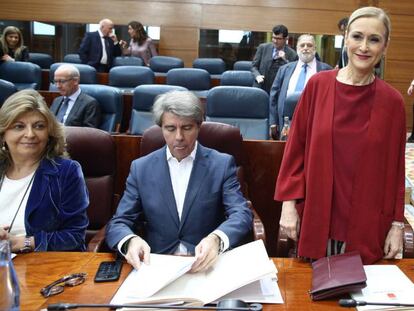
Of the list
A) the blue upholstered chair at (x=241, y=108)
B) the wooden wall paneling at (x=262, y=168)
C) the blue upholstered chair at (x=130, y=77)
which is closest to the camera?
the wooden wall paneling at (x=262, y=168)

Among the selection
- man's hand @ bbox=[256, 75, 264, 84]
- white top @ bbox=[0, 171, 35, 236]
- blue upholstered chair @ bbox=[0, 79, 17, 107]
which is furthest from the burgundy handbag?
man's hand @ bbox=[256, 75, 264, 84]

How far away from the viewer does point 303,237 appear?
5.08 feet

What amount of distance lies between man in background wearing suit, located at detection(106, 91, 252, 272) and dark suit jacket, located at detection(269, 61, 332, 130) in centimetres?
238

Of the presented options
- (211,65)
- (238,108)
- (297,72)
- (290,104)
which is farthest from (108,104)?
(211,65)

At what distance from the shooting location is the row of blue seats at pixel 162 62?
23.0 feet

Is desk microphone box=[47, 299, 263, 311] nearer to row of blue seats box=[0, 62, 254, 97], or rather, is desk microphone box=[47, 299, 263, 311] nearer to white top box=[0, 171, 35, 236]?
white top box=[0, 171, 35, 236]

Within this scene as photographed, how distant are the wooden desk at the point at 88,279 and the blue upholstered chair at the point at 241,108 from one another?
2540 millimetres

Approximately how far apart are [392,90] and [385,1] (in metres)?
7.22

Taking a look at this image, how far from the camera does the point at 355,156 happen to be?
1.48 m

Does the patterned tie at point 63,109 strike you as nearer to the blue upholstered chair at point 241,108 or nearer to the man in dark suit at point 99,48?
the blue upholstered chair at point 241,108

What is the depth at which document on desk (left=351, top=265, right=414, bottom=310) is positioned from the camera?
116 cm

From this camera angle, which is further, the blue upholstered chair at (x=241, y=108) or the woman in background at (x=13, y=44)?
the woman in background at (x=13, y=44)

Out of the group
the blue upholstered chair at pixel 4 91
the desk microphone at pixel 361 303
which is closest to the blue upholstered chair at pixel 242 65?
the blue upholstered chair at pixel 4 91

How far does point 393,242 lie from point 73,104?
3124mm
